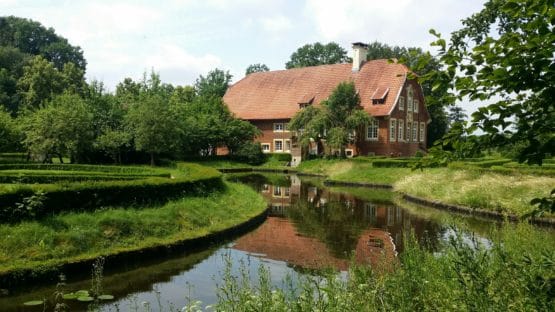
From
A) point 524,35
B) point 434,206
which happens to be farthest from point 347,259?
point 434,206

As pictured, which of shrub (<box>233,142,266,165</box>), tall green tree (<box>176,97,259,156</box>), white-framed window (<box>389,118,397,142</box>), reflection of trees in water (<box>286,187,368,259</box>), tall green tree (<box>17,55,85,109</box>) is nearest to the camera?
reflection of trees in water (<box>286,187,368,259</box>)

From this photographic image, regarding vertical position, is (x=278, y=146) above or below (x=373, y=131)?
below

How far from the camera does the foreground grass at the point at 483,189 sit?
2077 centimetres

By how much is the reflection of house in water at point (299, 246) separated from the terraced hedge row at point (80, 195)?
10.3 feet

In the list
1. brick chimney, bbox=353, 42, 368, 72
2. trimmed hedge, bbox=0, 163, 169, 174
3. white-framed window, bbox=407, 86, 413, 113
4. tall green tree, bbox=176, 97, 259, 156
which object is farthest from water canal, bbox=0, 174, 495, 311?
brick chimney, bbox=353, 42, 368, 72

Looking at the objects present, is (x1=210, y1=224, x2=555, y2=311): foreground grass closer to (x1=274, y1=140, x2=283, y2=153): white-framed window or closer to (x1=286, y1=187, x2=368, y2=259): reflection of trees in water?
(x1=286, y1=187, x2=368, y2=259): reflection of trees in water

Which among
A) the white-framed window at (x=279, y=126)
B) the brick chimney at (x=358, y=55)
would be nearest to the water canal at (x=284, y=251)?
the white-framed window at (x=279, y=126)

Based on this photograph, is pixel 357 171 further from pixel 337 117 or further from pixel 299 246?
pixel 299 246

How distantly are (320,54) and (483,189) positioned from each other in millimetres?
58975

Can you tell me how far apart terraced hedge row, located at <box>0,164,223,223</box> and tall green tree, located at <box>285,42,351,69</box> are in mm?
62765

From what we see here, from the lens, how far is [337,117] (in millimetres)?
45875

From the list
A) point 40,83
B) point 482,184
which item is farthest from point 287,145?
point 482,184

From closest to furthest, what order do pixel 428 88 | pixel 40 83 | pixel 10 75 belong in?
pixel 428 88 → pixel 40 83 → pixel 10 75

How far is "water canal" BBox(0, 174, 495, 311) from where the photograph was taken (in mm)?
10133
